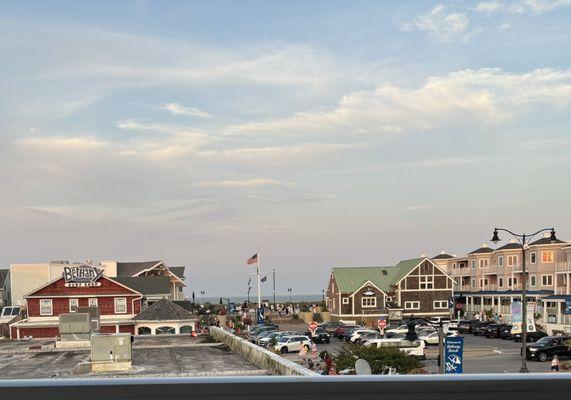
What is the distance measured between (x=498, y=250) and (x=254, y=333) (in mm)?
39991

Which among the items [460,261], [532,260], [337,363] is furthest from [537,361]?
[460,261]

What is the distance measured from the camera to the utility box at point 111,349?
1031 inches

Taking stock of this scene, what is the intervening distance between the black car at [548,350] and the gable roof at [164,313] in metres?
26.8

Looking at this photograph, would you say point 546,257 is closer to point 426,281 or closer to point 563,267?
point 563,267

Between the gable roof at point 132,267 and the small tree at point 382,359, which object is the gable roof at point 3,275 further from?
the small tree at point 382,359

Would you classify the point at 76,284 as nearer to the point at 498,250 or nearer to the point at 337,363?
the point at 337,363

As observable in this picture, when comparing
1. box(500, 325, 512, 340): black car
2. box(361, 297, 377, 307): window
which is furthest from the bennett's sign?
box(500, 325, 512, 340): black car

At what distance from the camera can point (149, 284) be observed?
7088 centimetres

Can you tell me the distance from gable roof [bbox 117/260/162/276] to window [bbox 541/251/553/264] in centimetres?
4725

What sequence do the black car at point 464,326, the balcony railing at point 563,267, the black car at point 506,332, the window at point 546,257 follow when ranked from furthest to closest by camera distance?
1. the window at point 546,257
2. the balcony railing at point 563,267
3. the black car at point 464,326
4. the black car at point 506,332

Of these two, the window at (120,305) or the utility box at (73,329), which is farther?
the window at (120,305)

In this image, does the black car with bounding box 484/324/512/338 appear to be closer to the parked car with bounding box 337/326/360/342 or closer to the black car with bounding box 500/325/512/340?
the black car with bounding box 500/325/512/340

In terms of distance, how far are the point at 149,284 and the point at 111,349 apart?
149ft

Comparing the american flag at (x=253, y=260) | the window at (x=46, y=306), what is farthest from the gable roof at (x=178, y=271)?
the window at (x=46, y=306)
